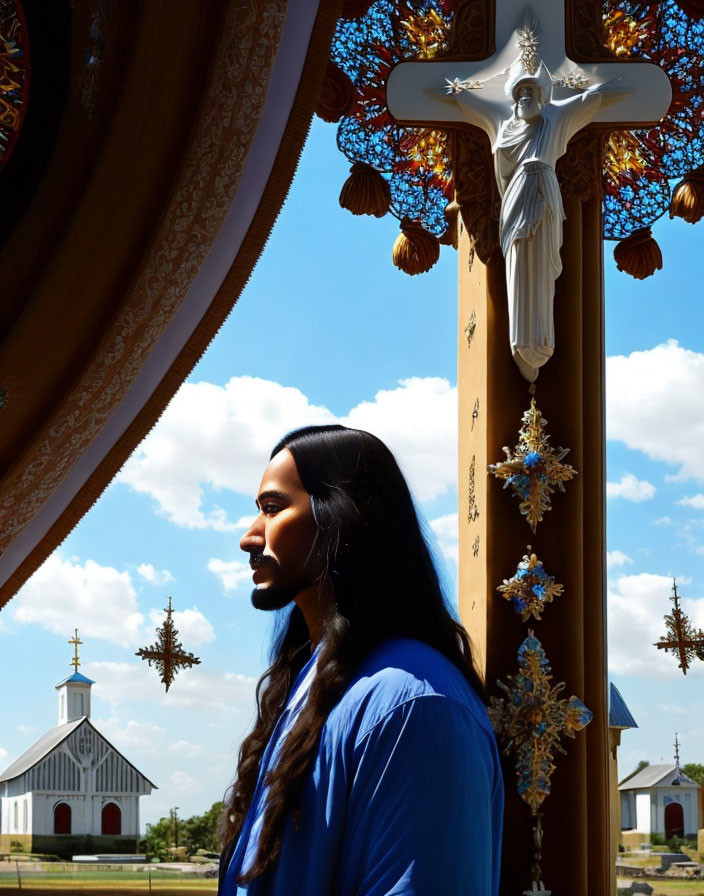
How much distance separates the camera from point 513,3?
2582 millimetres

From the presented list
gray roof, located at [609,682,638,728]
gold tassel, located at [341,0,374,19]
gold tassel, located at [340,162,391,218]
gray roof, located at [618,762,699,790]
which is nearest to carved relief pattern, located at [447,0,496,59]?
gold tassel, located at [341,0,374,19]

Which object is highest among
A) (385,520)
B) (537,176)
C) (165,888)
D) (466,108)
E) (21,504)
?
(466,108)

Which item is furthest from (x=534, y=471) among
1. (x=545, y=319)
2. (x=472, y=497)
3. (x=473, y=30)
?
(x=473, y=30)

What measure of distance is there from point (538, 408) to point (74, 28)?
1.41 metres

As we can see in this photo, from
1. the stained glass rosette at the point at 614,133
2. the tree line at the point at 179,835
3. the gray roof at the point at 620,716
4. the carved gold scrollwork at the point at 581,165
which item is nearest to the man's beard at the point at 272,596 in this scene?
the carved gold scrollwork at the point at 581,165

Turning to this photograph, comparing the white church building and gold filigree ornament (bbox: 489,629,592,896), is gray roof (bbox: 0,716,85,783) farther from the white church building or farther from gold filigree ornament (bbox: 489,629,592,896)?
gold filigree ornament (bbox: 489,629,592,896)

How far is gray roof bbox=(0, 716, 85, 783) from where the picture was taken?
4461 mm

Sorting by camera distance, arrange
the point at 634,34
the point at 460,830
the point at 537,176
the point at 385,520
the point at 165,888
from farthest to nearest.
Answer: the point at 165,888 → the point at 634,34 → the point at 537,176 → the point at 385,520 → the point at 460,830

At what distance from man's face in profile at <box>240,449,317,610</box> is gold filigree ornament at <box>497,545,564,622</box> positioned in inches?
58.7

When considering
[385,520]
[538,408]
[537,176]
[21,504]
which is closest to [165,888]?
[21,504]

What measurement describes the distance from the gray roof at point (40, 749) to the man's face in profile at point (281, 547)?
3.72 m

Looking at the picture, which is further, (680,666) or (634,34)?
(680,666)

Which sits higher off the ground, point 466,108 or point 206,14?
point 206,14

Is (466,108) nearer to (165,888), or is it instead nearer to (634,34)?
(634,34)
